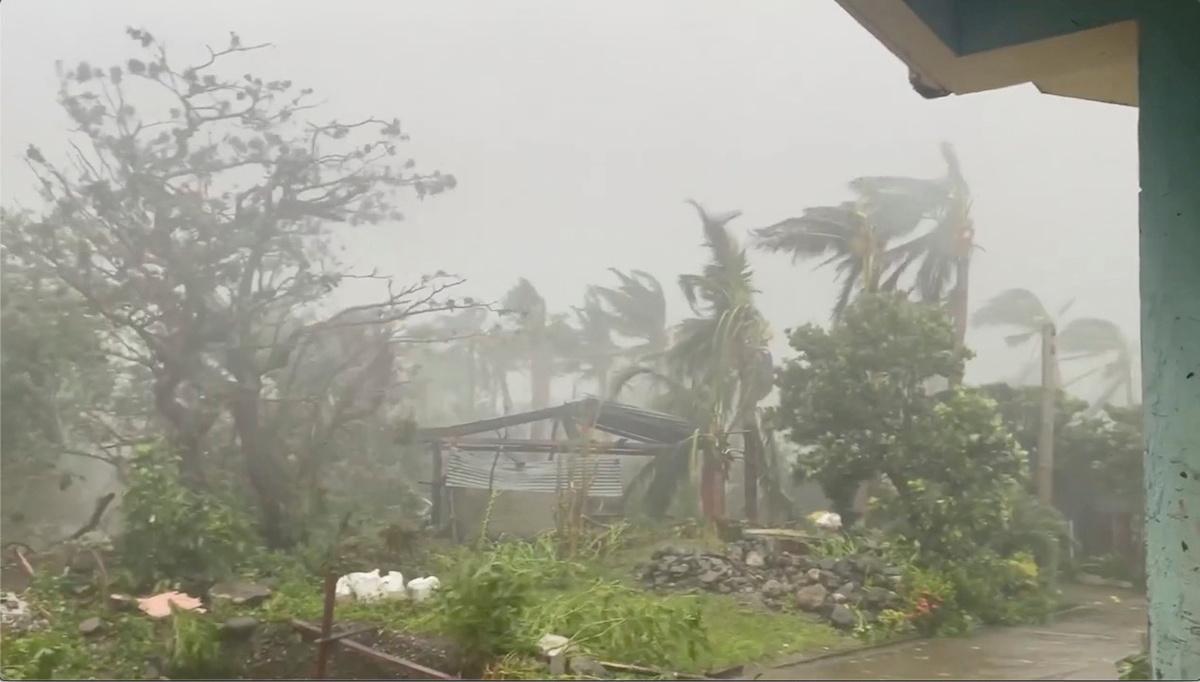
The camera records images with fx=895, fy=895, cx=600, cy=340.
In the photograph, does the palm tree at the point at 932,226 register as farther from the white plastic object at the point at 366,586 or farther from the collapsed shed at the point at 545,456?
the white plastic object at the point at 366,586

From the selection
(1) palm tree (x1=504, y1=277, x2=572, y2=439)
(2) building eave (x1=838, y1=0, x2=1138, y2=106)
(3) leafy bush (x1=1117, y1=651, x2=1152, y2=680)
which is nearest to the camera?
(2) building eave (x1=838, y1=0, x2=1138, y2=106)

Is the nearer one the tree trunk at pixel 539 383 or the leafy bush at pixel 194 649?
the leafy bush at pixel 194 649

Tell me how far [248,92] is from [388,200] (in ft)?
1.41

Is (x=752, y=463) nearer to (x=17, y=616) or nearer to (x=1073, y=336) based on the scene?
(x=1073, y=336)

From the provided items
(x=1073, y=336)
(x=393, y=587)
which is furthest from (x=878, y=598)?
(x=393, y=587)

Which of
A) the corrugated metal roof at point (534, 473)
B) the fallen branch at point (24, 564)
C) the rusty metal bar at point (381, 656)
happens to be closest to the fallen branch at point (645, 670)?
the rusty metal bar at point (381, 656)

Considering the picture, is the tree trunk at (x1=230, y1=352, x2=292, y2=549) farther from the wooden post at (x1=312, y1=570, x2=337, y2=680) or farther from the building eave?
the building eave

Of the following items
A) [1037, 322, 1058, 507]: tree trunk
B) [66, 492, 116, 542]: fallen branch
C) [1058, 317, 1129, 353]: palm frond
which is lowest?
[66, 492, 116, 542]: fallen branch

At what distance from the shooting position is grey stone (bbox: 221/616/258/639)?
2.00 m

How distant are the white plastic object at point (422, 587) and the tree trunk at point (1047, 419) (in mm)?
1440

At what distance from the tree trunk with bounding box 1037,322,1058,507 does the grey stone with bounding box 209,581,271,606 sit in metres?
1.84

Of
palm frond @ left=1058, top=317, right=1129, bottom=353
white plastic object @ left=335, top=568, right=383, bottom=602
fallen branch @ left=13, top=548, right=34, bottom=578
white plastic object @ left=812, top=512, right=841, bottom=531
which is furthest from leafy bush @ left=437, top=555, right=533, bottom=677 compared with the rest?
palm frond @ left=1058, top=317, right=1129, bottom=353

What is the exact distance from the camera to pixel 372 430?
2248 mm

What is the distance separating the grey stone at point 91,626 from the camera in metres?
1.98
